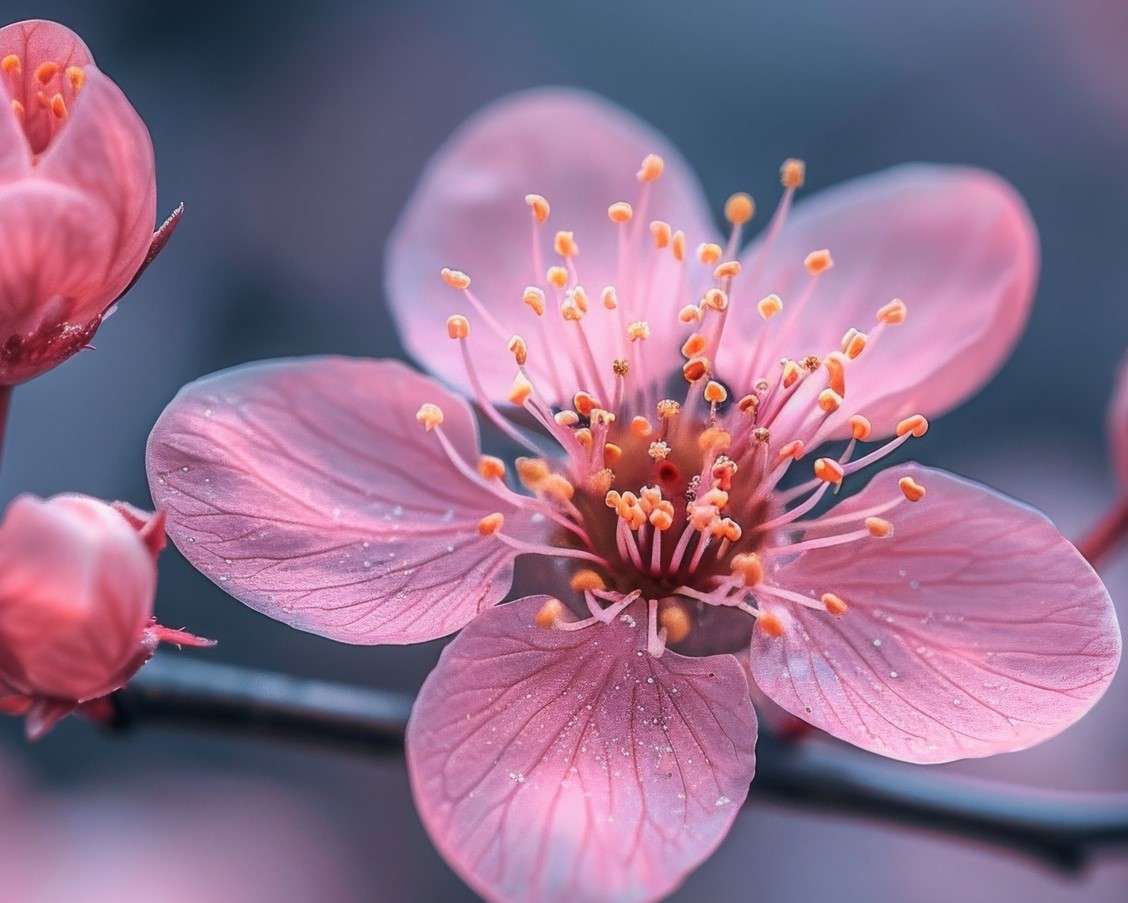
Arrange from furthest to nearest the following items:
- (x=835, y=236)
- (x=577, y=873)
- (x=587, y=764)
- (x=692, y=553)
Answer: (x=835, y=236) < (x=692, y=553) < (x=587, y=764) < (x=577, y=873)

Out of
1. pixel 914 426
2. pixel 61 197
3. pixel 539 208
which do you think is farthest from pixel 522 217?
pixel 61 197

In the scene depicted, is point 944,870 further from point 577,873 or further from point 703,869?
point 577,873

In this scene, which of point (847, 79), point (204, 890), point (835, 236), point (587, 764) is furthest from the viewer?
point (847, 79)

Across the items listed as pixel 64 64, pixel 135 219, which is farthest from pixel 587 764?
pixel 64 64

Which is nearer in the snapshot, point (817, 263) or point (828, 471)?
point (828, 471)

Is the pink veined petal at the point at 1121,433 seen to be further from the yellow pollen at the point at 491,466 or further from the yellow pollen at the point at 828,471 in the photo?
the yellow pollen at the point at 491,466

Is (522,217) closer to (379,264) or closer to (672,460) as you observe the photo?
(672,460)

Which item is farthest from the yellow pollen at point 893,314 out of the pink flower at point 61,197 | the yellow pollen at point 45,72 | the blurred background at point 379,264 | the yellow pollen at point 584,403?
the blurred background at point 379,264
